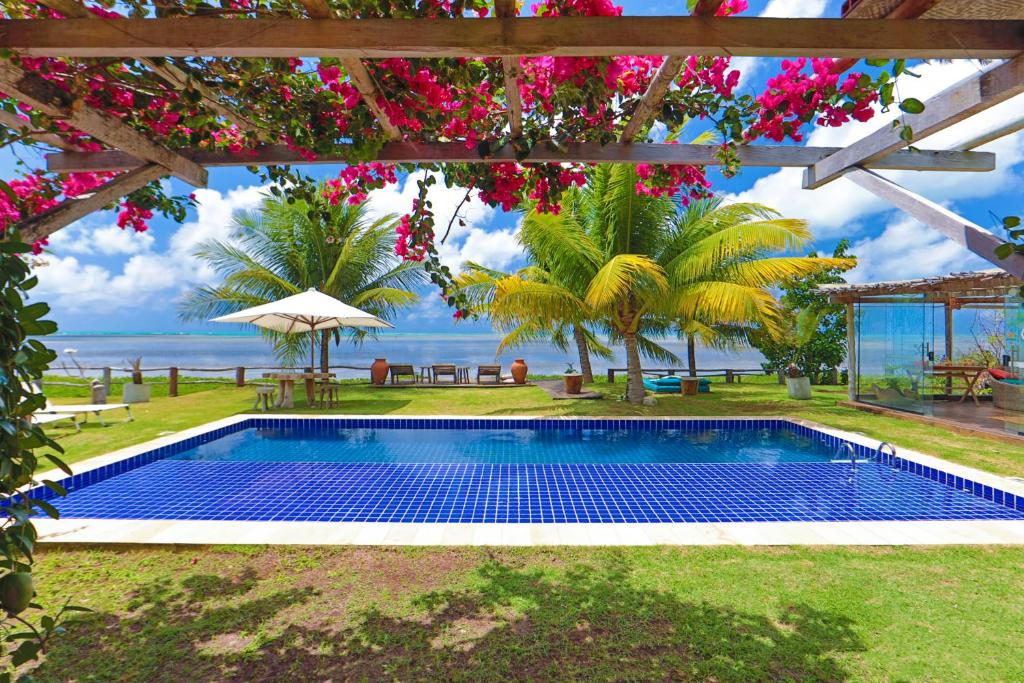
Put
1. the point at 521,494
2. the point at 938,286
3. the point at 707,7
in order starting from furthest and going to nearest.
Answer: the point at 938,286 < the point at 521,494 < the point at 707,7

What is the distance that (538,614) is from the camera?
267 centimetres

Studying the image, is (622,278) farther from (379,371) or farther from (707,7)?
(379,371)

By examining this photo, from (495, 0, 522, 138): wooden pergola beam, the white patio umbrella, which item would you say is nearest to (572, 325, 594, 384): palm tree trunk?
the white patio umbrella

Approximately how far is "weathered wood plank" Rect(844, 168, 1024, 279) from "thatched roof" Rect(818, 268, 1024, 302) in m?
4.84

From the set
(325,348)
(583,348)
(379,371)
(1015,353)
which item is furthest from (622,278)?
(325,348)

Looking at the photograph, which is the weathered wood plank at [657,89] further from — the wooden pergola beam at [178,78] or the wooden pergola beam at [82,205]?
the wooden pergola beam at [82,205]

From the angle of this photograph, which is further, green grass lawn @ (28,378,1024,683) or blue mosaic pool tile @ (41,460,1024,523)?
blue mosaic pool tile @ (41,460,1024,523)

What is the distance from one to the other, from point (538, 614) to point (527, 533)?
1.14 m

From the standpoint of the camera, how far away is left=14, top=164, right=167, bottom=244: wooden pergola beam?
2715 millimetres

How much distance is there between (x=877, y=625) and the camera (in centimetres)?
257

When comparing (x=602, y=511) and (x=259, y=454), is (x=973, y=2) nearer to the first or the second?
(x=602, y=511)

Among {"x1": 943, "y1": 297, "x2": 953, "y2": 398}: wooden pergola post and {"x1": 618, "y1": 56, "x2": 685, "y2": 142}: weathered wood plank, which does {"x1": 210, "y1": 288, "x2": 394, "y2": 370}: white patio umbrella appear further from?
{"x1": 943, "y1": 297, "x2": 953, "y2": 398}: wooden pergola post

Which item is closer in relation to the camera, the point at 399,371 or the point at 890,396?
the point at 890,396

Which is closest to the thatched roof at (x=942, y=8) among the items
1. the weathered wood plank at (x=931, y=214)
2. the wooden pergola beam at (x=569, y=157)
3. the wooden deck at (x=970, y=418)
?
the wooden pergola beam at (x=569, y=157)
